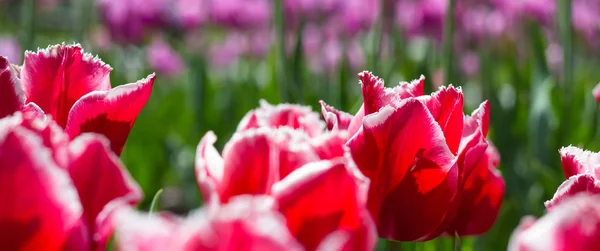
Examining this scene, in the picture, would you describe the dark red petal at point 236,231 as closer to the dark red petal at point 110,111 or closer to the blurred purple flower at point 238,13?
the dark red petal at point 110,111

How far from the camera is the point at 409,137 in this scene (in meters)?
0.42

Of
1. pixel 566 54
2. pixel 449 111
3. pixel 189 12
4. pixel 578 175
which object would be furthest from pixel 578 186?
pixel 189 12

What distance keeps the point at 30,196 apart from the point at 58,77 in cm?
17

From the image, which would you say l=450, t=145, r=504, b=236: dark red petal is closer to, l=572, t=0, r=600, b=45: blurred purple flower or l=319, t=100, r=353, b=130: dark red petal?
l=319, t=100, r=353, b=130: dark red petal

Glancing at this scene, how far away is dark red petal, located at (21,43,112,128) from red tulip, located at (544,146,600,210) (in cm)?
26

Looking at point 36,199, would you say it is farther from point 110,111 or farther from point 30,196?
point 110,111

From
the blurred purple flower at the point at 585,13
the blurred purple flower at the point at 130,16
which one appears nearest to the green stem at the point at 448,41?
the blurred purple flower at the point at 130,16

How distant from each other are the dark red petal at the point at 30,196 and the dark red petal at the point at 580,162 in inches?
10.0

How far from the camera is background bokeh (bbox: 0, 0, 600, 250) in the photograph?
44.2 inches

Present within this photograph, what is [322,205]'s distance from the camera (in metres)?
0.31

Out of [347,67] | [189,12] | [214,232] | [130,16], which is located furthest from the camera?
[189,12]

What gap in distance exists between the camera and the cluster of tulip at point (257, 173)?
276 millimetres

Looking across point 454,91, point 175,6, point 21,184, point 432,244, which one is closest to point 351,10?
point 175,6

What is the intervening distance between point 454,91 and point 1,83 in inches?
9.9
